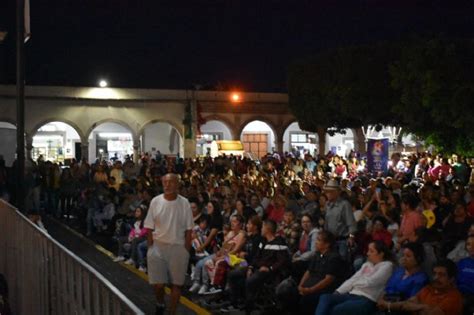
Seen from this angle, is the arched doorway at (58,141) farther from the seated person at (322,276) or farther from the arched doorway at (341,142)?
the seated person at (322,276)

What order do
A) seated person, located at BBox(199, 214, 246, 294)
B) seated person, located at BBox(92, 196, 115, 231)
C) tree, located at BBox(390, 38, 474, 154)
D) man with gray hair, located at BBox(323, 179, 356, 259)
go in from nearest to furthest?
1. man with gray hair, located at BBox(323, 179, 356, 259)
2. seated person, located at BBox(199, 214, 246, 294)
3. seated person, located at BBox(92, 196, 115, 231)
4. tree, located at BBox(390, 38, 474, 154)

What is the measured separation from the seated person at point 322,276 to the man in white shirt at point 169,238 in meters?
1.54

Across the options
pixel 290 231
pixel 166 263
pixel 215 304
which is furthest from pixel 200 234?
pixel 166 263

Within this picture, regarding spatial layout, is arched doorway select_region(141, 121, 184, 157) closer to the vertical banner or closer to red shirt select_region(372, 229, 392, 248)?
the vertical banner

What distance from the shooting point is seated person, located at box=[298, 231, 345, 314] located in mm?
8578

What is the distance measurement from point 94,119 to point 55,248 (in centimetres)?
3390

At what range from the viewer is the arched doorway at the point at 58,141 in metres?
41.3

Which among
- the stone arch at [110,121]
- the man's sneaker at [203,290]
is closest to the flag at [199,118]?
the stone arch at [110,121]

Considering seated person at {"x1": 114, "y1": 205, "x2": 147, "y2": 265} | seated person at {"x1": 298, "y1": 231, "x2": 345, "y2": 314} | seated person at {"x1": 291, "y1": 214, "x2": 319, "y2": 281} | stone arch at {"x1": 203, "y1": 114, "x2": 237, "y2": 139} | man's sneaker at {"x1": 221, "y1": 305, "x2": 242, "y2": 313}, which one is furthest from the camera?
stone arch at {"x1": 203, "y1": 114, "x2": 237, "y2": 139}

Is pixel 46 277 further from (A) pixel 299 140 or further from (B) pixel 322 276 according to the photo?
(A) pixel 299 140

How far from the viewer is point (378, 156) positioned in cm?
2462

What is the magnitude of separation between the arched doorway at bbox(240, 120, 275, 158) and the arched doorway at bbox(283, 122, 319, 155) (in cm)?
106

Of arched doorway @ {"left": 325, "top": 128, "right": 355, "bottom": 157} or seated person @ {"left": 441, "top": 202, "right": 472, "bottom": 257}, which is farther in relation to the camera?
arched doorway @ {"left": 325, "top": 128, "right": 355, "bottom": 157}

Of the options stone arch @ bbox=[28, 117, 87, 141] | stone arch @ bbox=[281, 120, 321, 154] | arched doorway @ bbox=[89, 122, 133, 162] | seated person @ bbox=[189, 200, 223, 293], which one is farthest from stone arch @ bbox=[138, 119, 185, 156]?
seated person @ bbox=[189, 200, 223, 293]
